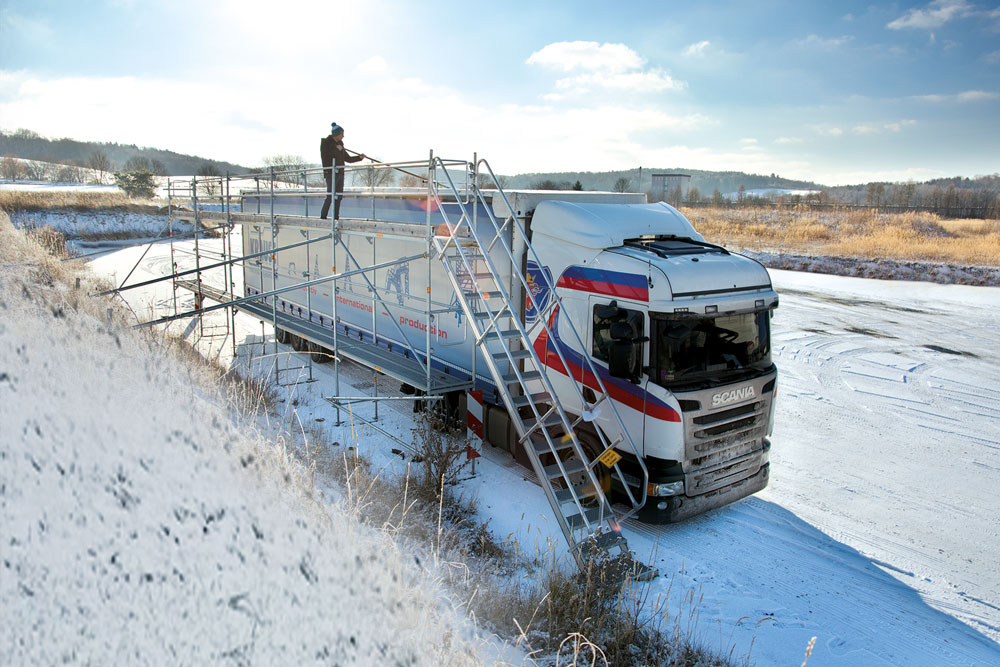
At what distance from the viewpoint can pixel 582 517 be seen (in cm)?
608

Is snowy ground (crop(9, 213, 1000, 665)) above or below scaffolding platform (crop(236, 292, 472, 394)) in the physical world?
below

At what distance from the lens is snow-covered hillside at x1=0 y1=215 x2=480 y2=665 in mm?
3082

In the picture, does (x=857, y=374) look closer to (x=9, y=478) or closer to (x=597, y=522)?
(x=597, y=522)

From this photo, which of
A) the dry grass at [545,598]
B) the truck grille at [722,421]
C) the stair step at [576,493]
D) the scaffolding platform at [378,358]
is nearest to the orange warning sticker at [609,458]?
the stair step at [576,493]

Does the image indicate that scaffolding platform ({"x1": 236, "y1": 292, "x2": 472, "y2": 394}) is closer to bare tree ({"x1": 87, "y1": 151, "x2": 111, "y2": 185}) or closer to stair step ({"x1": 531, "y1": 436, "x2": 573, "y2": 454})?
stair step ({"x1": 531, "y1": 436, "x2": 573, "y2": 454})

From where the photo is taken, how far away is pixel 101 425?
475 centimetres

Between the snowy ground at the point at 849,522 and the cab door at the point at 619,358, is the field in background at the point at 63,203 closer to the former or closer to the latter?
the snowy ground at the point at 849,522

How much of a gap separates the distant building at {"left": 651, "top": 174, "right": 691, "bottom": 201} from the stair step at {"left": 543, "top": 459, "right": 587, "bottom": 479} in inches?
554

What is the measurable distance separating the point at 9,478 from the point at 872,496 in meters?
8.61

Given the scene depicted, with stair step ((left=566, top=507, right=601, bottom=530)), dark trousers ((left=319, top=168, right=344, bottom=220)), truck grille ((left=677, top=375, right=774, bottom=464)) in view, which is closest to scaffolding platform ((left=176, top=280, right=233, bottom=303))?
dark trousers ((left=319, top=168, right=344, bottom=220))

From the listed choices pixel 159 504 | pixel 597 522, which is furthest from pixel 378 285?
pixel 159 504

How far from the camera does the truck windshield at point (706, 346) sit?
634 cm

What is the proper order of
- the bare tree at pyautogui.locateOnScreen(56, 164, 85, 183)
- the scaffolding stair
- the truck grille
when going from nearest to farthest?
the scaffolding stair < the truck grille < the bare tree at pyautogui.locateOnScreen(56, 164, 85, 183)

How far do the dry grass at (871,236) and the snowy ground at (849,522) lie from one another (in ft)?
57.5
